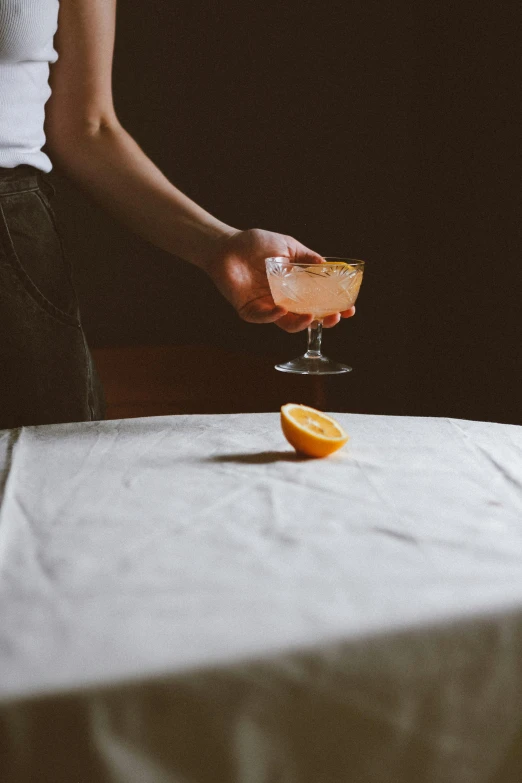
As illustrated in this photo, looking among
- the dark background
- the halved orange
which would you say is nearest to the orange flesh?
the halved orange

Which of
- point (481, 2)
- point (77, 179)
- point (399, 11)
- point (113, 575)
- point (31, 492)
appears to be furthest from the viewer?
point (399, 11)

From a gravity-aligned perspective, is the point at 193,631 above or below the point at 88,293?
above

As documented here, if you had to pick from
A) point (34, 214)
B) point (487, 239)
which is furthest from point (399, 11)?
point (34, 214)

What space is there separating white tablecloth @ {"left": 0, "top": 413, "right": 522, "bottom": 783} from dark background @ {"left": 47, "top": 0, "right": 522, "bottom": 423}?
190cm

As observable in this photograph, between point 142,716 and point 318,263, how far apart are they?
940 millimetres

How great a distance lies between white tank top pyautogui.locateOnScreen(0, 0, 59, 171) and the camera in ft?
4.10

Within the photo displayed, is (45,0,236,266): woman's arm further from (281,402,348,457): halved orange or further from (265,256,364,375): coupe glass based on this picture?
(281,402,348,457): halved orange

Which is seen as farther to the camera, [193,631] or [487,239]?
[487,239]

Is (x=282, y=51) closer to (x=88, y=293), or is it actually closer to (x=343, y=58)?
(x=343, y=58)

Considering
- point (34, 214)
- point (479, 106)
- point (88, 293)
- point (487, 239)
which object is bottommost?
point (88, 293)

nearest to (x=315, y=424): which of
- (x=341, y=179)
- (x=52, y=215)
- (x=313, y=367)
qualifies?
(x=313, y=367)

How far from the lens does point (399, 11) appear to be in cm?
261

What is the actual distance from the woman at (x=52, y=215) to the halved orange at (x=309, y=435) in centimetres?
41

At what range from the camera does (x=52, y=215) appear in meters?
1.38
